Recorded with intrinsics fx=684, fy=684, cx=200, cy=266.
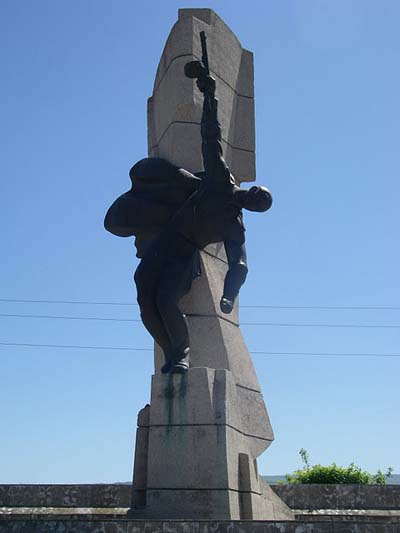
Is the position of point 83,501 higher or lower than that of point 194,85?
lower

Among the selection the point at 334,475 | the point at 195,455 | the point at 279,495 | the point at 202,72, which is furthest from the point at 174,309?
the point at 334,475

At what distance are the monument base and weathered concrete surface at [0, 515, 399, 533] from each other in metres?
1.53

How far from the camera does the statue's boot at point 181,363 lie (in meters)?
7.54

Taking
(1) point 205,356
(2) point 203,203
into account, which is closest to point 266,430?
(1) point 205,356

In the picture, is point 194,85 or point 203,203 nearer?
point 203,203

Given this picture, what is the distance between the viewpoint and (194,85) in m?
9.30

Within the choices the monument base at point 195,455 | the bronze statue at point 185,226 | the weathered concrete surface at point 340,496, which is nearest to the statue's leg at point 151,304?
the bronze statue at point 185,226

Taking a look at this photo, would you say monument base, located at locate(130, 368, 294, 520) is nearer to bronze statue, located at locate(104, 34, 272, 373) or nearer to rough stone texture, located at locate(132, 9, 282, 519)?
rough stone texture, located at locate(132, 9, 282, 519)

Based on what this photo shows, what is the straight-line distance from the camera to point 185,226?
8.19 metres

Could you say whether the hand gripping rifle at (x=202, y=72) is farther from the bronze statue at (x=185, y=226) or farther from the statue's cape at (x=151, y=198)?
the statue's cape at (x=151, y=198)

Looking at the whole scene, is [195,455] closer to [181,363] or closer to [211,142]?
[181,363]

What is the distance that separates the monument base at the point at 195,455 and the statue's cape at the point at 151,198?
2018 millimetres

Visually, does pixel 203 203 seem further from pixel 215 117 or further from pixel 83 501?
pixel 83 501

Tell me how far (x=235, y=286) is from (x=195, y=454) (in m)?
1.99
